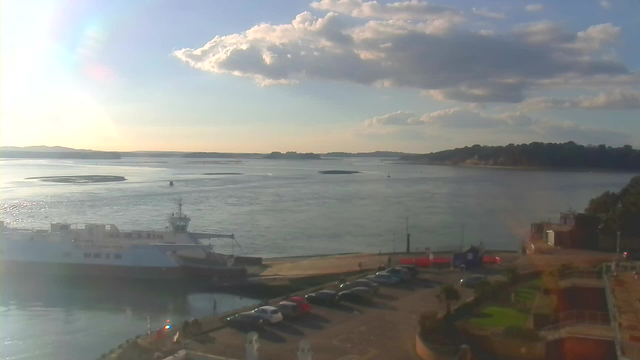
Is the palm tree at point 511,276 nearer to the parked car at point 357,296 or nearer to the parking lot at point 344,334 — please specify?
the parking lot at point 344,334

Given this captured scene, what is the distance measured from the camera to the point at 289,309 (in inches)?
337

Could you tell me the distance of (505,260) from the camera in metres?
14.6

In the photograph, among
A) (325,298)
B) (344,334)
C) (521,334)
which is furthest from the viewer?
(325,298)

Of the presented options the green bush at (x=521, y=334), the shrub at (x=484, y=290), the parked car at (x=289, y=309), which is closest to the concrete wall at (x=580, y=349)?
the green bush at (x=521, y=334)

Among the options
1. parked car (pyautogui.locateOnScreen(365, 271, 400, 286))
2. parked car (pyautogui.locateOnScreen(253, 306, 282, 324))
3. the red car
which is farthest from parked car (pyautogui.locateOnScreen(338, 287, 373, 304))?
parked car (pyautogui.locateOnScreen(253, 306, 282, 324))

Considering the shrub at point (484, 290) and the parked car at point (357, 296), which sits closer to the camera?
the shrub at point (484, 290)

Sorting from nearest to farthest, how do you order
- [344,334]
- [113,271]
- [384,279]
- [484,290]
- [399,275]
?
[344,334]
[484,290]
[384,279]
[399,275]
[113,271]

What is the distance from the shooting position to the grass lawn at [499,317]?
7869 millimetres

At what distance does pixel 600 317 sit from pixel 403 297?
135 inches

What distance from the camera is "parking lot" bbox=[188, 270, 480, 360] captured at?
7.04 metres

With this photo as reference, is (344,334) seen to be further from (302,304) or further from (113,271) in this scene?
(113,271)

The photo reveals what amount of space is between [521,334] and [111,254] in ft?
42.1

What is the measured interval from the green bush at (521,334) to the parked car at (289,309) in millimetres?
3062

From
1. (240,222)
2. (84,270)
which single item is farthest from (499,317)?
(240,222)
